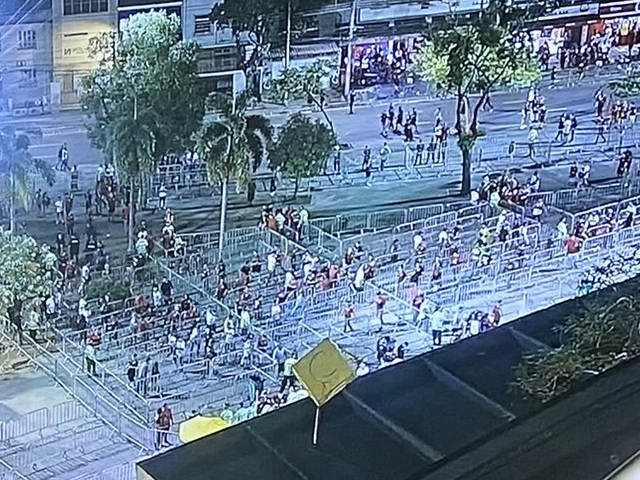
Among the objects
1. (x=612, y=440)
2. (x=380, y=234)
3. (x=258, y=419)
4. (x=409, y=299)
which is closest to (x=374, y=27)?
(x=380, y=234)

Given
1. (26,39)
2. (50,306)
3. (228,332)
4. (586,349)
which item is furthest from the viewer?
(586,349)

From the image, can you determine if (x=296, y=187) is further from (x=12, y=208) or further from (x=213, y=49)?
(x=12, y=208)

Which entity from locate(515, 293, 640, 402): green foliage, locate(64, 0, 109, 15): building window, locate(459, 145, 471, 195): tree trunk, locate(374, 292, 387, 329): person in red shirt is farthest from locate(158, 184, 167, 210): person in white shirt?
locate(515, 293, 640, 402): green foliage

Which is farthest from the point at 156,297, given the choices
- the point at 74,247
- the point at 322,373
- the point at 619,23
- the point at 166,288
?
the point at 619,23

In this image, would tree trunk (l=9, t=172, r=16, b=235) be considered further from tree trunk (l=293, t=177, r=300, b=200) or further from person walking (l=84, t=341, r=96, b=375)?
tree trunk (l=293, t=177, r=300, b=200)

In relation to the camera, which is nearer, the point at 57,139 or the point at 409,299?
the point at 57,139

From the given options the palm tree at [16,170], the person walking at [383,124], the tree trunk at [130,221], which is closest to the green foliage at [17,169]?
the palm tree at [16,170]

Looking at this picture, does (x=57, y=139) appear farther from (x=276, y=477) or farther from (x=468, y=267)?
(x=468, y=267)
